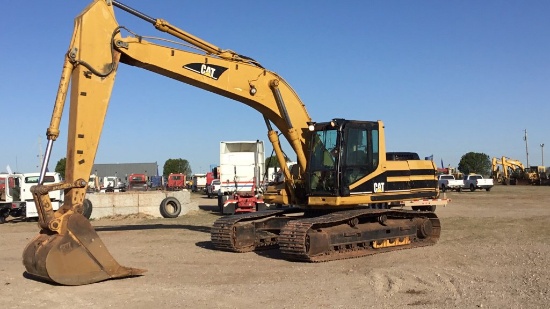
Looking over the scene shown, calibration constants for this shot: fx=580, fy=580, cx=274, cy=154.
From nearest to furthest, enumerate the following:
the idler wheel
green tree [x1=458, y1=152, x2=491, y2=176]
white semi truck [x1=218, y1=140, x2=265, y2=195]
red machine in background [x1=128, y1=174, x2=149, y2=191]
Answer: the idler wheel → white semi truck [x1=218, y1=140, x2=265, y2=195] → red machine in background [x1=128, y1=174, x2=149, y2=191] → green tree [x1=458, y1=152, x2=491, y2=176]

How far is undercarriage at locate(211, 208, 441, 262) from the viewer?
1245 cm

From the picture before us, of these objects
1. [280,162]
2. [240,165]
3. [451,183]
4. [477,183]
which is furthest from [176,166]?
[280,162]

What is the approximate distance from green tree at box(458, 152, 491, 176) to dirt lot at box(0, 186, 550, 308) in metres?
109

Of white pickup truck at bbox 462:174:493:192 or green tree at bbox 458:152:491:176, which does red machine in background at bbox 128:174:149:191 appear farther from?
green tree at bbox 458:152:491:176

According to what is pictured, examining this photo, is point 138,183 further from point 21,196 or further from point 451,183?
point 451,183

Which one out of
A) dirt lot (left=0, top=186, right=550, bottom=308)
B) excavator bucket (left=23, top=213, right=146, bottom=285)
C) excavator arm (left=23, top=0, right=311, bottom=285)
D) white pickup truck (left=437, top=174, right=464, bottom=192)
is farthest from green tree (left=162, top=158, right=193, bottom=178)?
excavator bucket (left=23, top=213, right=146, bottom=285)

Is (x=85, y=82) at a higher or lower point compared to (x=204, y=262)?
higher

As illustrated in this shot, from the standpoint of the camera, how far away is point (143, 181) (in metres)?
46.1

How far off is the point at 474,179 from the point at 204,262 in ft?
155

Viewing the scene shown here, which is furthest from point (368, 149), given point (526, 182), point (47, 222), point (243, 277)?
point (526, 182)

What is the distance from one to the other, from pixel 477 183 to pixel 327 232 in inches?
1807

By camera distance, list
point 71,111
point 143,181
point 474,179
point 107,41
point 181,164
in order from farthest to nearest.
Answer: point 181,164 < point 474,179 < point 143,181 < point 107,41 < point 71,111

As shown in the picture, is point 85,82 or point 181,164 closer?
point 85,82

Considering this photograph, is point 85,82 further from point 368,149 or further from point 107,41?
point 368,149
